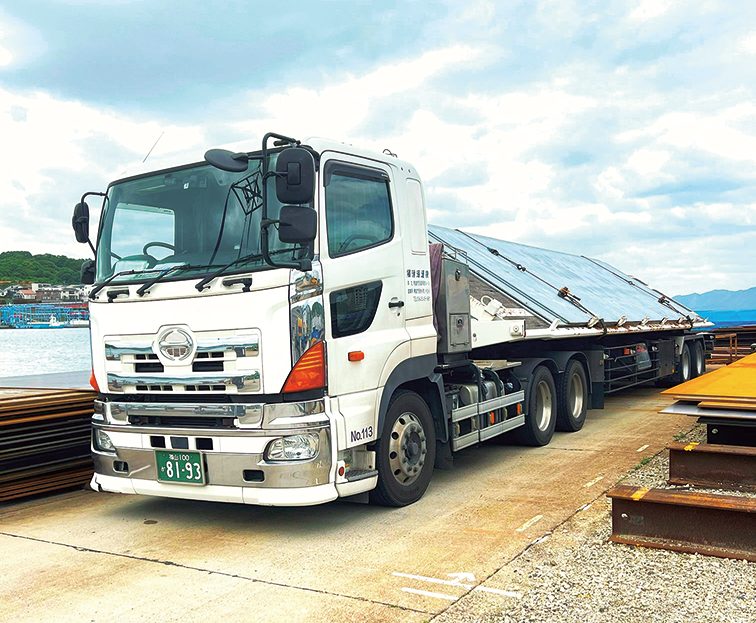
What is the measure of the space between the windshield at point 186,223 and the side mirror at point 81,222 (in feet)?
0.70

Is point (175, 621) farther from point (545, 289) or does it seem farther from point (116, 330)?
point (545, 289)

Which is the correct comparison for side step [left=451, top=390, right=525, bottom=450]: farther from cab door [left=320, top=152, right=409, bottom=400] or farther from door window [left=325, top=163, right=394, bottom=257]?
door window [left=325, top=163, right=394, bottom=257]

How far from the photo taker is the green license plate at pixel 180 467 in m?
5.12

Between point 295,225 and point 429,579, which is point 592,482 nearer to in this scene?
point 429,579

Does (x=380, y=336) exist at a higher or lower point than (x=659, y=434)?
higher

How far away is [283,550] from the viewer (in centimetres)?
498

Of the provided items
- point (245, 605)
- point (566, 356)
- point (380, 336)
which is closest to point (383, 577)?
point (245, 605)

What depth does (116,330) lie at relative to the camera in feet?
17.9

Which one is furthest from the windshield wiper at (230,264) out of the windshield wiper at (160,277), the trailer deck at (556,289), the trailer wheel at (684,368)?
the trailer wheel at (684,368)

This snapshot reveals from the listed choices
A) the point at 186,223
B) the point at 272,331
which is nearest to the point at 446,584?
the point at 272,331

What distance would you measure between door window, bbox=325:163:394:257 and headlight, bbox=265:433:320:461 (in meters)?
1.30

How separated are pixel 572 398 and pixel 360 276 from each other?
4.93 m

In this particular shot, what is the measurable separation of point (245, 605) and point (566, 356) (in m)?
6.09

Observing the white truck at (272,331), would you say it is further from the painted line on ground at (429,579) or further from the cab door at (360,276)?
the painted line on ground at (429,579)
